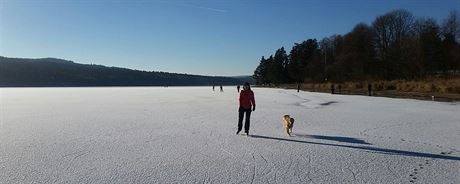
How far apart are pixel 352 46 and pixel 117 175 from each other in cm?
5894

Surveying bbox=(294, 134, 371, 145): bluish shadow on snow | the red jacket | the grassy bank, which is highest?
the red jacket

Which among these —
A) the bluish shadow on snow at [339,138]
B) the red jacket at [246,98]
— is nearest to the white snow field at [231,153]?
the bluish shadow on snow at [339,138]

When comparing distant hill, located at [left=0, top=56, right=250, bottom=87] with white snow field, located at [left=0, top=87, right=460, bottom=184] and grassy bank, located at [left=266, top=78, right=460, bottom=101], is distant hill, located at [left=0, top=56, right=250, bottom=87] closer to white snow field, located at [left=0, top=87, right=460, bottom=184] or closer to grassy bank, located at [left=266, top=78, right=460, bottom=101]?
grassy bank, located at [left=266, top=78, right=460, bottom=101]

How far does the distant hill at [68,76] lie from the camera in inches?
5699

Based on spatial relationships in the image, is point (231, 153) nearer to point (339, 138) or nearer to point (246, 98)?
point (246, 98)

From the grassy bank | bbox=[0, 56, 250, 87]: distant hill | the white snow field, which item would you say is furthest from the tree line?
bbox=[0, 56, 250, 87]: distant hill

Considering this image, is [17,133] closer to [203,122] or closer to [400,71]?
[203,122]

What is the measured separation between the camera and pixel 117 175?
6348 mm

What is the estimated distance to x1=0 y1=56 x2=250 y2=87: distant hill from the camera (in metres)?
145

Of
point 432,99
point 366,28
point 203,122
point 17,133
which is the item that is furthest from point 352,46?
point 17,133

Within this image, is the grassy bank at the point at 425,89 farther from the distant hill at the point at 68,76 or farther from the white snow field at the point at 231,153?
the distant hill at the point at 68,76

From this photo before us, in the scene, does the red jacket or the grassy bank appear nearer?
the red jacket

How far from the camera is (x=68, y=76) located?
525ft

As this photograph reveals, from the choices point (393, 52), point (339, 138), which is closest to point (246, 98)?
point (339, 138)
